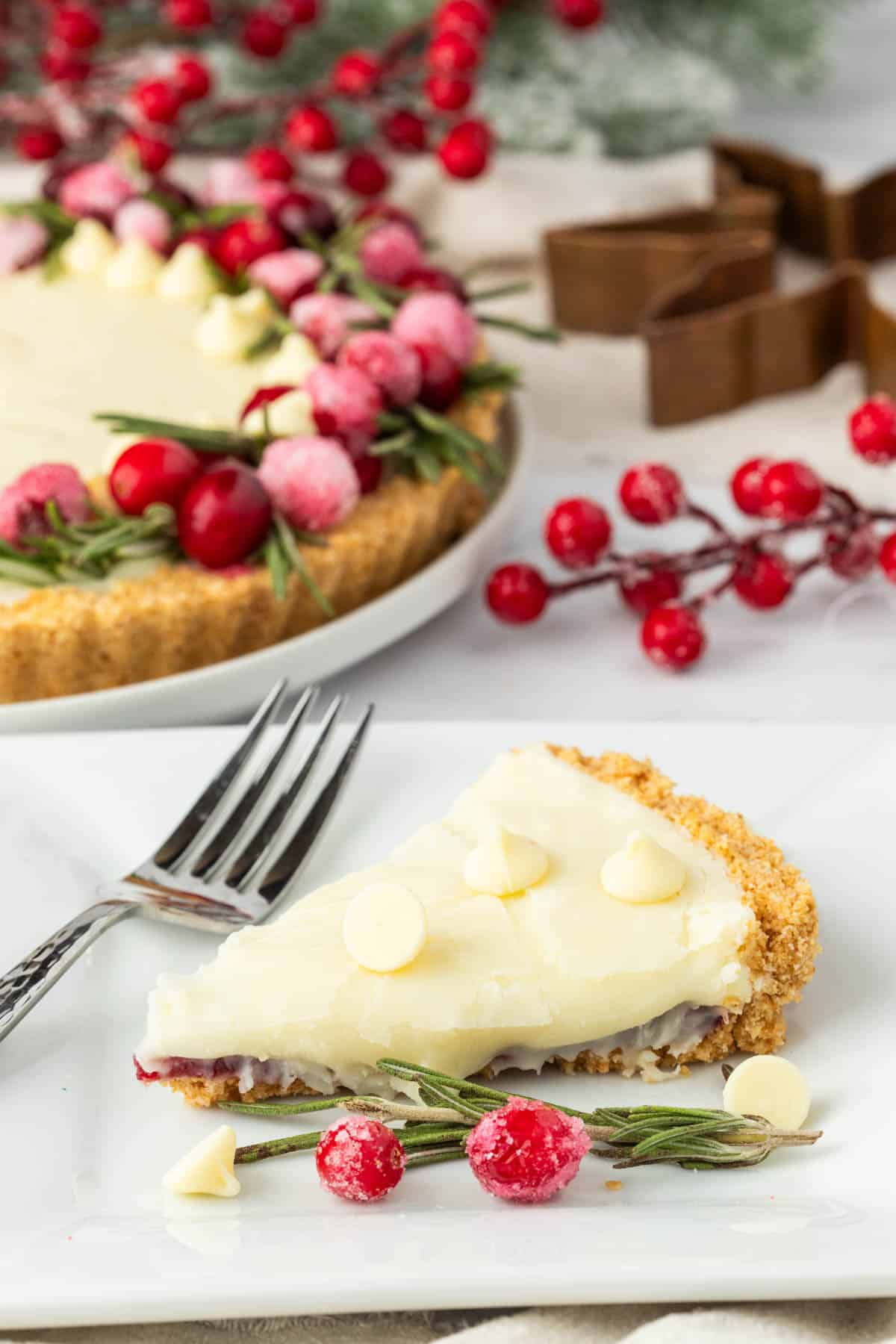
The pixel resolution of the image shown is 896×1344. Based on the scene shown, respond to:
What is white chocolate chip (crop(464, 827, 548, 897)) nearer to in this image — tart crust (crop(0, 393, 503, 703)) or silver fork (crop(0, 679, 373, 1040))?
silver fork (crop(0, 679, 373, 1040))

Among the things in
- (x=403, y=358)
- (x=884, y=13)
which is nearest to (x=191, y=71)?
(x=403, y=358)

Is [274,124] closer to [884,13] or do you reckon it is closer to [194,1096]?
[884,13]

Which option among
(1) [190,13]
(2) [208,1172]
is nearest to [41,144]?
(1) [190,13]

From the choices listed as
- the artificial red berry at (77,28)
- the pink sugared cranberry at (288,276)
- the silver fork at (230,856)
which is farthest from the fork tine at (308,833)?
the artificial red berry at (77,28)

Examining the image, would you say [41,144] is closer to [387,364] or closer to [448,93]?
[448,93]

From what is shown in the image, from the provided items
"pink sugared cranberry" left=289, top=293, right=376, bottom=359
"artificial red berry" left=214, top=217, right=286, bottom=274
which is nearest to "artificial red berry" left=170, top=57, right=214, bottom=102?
"artificial red berry" left=214, top=217, right=286, bottom=274
